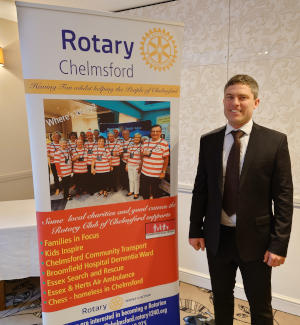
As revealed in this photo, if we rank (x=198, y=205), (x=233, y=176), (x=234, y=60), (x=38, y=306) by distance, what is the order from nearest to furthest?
(x=233, y=176)
(x=198, y=205)
(x=234, y=60)
(x=38, y=306)

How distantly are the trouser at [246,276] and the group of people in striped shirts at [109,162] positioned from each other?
50 cm

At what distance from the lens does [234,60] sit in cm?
233

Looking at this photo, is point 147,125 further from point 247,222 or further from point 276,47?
point 276,47

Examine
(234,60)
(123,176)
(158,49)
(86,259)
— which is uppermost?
(234,60)

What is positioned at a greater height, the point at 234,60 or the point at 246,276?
the point at 234,60

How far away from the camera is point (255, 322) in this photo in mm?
1613

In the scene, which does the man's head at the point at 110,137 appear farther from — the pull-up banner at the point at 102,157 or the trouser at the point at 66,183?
the trouser at the point at 66,183

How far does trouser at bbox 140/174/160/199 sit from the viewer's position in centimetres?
160

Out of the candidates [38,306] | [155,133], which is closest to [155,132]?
[155,133]

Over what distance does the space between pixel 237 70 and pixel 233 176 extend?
3.94ft

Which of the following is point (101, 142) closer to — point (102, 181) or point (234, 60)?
point (102, 181)

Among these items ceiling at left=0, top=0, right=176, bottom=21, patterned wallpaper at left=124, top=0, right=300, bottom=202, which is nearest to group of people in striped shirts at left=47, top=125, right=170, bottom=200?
patterned wallpaper at left=124, top=0, right=300, bottom=202

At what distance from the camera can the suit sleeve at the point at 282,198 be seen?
1.45 meters

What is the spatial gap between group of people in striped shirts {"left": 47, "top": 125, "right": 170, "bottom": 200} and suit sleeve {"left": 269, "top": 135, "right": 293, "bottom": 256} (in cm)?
60
